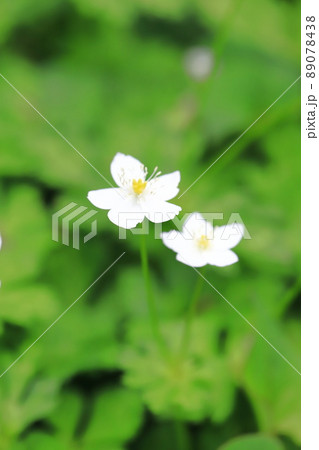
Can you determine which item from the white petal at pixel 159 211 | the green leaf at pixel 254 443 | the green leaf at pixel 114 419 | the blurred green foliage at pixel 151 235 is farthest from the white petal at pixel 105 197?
the green leaf at pixel 254 443

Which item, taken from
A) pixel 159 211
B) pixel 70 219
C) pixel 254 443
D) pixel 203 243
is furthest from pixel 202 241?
pixel 70 219

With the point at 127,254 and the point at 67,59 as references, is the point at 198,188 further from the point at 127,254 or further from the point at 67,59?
the point at 67,59

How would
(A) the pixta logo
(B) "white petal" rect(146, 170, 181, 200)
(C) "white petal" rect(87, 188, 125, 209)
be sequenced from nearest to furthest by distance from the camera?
Answer: (C) "white petal" rect(87, 188, 125, 209) < (B) "white petal" rect(146, 170, 181, 200) < (A) the pixta logo

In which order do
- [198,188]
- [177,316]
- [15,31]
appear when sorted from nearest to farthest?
[177,316] < [198,188] < [15,31]

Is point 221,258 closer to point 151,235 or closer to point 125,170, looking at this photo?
point 125,170

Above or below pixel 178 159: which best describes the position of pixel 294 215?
below

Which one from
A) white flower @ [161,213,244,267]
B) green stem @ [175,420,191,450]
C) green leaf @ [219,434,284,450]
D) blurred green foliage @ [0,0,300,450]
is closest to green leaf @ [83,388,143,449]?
blurred green foliage @ [0,0,300,450]

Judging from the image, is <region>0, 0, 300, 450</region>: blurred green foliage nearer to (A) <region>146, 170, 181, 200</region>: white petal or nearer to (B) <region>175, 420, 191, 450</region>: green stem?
(B) <region>175, 420, 191, 450</region>: green stem
